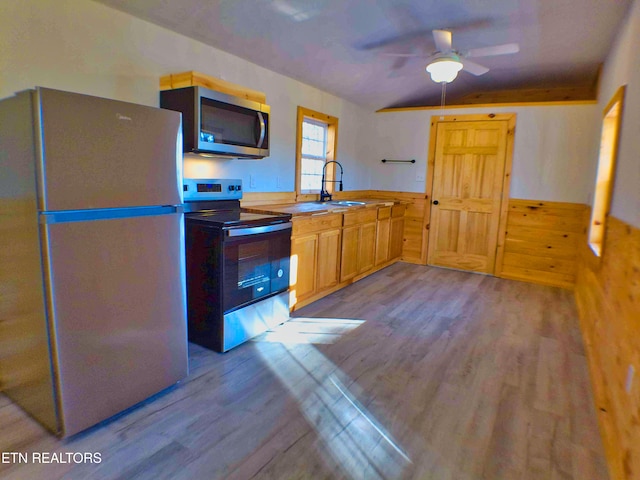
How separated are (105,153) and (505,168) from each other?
4.60 m

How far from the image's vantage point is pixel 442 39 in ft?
9.30

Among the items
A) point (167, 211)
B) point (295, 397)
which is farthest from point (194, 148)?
point (295, 397)

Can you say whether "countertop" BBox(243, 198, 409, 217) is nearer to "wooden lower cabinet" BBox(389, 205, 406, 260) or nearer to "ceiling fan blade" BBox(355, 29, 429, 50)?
"wooden lower cabinet" BBox(389, 205, 406, 260)

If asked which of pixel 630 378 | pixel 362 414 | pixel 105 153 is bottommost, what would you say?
pixel 362 414

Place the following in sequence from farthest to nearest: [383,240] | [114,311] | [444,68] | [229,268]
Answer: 1. [383,240]
2. [444,68]
3. [229,268]
4. [114,311]

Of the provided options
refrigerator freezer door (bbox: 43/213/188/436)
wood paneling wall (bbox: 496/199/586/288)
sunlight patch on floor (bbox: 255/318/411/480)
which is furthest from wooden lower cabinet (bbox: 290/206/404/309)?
wood paneling wall (bbox: 496/199/586/288)

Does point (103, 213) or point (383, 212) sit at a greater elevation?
point (103, 213)

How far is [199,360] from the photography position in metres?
2.54

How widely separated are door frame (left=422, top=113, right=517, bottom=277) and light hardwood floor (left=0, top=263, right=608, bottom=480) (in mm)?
1858

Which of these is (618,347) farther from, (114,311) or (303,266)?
(114,311)

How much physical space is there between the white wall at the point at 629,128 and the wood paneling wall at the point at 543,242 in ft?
5.93

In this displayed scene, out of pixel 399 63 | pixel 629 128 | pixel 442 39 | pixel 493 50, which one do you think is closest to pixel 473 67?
pixel 493 50

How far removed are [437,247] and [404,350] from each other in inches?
115

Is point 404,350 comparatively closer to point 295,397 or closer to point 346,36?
point 295,397
